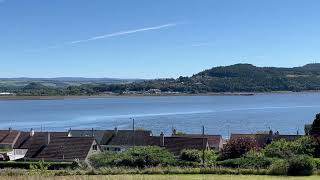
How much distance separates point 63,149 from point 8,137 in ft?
63.3

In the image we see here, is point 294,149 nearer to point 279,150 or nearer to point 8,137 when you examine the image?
point 279,150

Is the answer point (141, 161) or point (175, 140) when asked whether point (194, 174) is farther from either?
point (175, 140)

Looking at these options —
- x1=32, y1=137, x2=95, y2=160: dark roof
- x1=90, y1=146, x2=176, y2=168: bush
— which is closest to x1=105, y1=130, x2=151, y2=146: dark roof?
x1=32, y1=137, x2=95, y2=160: dark roof

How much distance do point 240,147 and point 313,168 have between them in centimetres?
1368

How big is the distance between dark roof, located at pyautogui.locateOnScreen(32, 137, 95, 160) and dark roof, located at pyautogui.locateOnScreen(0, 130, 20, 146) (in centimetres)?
1405

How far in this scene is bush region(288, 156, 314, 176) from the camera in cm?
3185

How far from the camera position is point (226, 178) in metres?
30.2

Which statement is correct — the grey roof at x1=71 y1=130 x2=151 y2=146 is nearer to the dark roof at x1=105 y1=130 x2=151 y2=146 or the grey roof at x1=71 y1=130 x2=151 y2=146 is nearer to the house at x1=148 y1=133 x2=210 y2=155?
the dark roof at x1=105 y1=130 x2=151 y2=146

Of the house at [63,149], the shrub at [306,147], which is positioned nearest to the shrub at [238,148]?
the shrub at [306,147]

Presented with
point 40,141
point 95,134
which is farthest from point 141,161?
point 95,134

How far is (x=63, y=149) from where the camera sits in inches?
2109

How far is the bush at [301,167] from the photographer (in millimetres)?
31850

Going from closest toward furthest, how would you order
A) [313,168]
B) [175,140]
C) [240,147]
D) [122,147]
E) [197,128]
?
[313,168], [240,147], [175,140], [122,147], [197,128]

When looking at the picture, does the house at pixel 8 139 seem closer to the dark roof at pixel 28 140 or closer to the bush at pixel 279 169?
the dark roof at pixel 28 140
